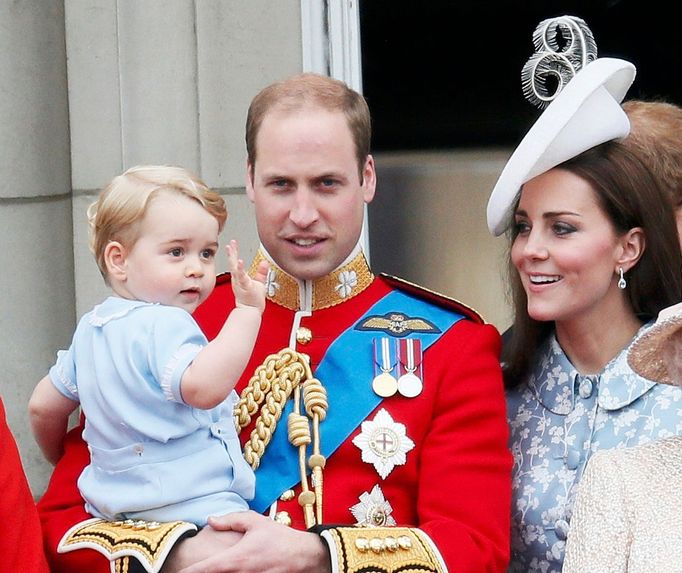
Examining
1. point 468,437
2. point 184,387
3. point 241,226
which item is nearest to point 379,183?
point 241,226

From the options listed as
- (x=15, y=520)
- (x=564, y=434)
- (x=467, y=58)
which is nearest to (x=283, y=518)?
(x=15, y=520)

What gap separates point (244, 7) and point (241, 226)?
2.27 feet

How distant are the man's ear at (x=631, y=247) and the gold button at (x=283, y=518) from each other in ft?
2.94

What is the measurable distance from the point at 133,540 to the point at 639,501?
0.95 metres

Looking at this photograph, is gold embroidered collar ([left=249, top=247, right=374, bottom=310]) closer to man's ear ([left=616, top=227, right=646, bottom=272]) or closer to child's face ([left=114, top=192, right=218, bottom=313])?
child's face ([left=114, top=192, right=218, bottom=313])

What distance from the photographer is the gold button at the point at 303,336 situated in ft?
10.3

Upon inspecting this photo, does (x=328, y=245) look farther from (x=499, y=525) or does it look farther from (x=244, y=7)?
(x=244, y=7)

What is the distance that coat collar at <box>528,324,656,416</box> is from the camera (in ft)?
10.2

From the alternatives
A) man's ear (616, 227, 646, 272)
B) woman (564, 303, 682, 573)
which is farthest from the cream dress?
man's ear (616, 227, 646, 272)

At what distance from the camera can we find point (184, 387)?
2617 mm

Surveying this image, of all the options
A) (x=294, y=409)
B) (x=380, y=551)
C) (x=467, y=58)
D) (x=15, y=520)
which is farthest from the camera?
(x=467, y=58)

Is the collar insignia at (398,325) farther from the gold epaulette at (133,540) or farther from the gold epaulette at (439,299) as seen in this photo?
the gold epaulette at (133,540)

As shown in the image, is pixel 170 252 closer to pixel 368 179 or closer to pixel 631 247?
pixel 368 179

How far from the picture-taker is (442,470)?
291 cm
